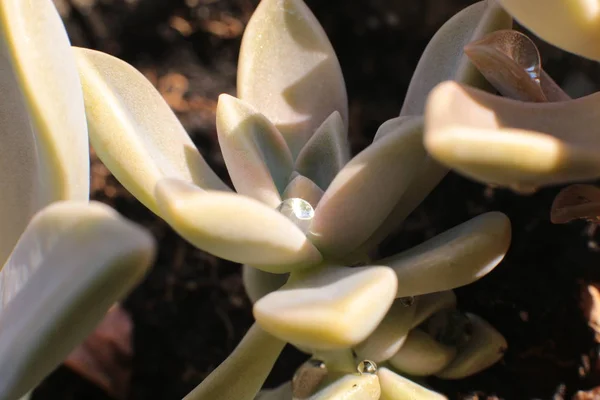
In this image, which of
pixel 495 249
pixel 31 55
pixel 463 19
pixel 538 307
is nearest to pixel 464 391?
pixel 538 307

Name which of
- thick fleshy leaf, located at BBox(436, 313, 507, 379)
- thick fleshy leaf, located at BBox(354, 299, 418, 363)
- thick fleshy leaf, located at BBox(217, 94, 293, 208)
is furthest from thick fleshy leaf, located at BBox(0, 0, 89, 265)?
thick fleshy leaf, located at BBox(436, 313, 507, 379)

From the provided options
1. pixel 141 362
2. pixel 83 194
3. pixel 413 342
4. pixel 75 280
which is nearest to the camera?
pixel 75 280

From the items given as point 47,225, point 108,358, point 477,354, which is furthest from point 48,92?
point 108,358

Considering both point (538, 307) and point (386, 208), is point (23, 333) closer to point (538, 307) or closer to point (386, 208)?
point (386, 208)

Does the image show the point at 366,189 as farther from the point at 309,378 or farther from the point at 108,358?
the point at 108,358

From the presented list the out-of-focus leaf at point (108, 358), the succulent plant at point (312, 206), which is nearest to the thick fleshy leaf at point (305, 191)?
the succulent plant at point (312, 206)

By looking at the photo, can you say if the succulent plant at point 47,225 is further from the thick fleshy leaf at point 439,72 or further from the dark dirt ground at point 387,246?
the dark dirt ground at point 387,246

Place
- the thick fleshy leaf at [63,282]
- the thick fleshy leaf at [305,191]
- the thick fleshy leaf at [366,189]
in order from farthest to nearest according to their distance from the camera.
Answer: the thick fleshy leaf at [305,191], the thick fleshy leaf at [366,189], the thick fleshy leaf at [63,282]
